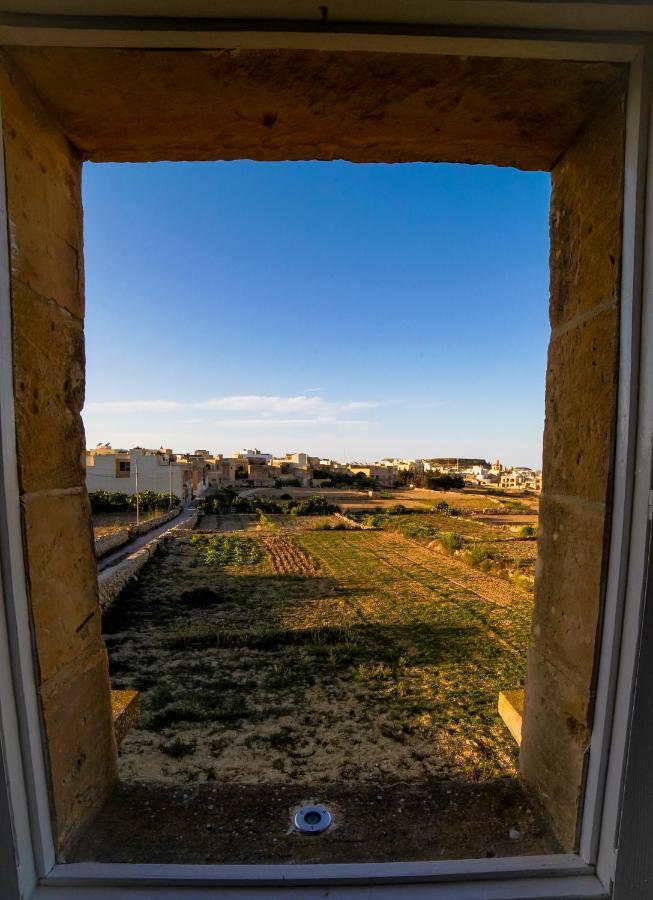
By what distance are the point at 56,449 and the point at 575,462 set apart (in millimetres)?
1399

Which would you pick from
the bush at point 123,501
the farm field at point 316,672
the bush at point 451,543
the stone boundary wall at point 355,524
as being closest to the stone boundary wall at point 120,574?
the farm field at point 316,672

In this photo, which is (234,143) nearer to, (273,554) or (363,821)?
(363,821)

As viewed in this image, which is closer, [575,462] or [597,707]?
[597,707]

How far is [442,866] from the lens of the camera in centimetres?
105

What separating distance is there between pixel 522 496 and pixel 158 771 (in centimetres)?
4742

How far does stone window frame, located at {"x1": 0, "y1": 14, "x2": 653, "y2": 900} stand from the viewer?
0.96 meters

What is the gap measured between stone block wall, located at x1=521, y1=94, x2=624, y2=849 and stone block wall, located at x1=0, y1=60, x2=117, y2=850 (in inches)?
49.9

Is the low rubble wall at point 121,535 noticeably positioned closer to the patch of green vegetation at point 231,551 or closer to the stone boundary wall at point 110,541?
the stone boundary wall at point 110,541

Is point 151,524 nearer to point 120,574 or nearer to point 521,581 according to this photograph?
point 120,574

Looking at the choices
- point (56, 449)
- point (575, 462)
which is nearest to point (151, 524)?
point (56, 449)

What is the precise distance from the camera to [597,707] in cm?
107

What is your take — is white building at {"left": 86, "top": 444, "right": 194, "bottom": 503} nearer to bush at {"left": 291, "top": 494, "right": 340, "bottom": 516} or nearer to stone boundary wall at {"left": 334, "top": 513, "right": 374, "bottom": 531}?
bush at {"left": 291, "top": 494, "right": 340, "bottom": 516}

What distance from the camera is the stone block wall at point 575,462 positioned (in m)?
1.09

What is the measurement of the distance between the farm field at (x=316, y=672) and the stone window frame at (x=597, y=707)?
68 centimetres
